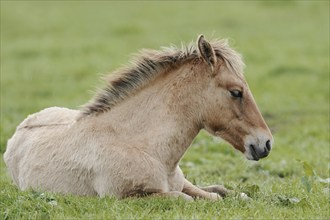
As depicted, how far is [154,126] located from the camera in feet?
28.0

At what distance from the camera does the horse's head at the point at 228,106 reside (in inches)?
335

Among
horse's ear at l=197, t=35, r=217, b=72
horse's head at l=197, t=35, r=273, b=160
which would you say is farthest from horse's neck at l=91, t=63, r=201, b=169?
horse's ear at l=197, t=35, r=217, b=72

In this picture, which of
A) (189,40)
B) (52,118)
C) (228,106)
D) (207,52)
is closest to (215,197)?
(228,106)

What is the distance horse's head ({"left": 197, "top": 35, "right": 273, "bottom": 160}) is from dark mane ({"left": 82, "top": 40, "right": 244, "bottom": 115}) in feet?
0.55

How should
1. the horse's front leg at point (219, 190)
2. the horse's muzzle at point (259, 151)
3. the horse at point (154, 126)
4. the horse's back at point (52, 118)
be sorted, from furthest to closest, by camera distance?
the horse's back at point (52, 118)
the horse's front leg at point (219, 190)
the horse's muzzle at point (259, 151)
the horse at point (154, 126)

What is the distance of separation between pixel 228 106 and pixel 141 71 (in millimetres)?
1060

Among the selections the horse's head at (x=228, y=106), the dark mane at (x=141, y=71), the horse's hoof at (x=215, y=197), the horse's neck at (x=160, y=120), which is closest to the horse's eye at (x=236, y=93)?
the horse's head at (x=228, y=106)

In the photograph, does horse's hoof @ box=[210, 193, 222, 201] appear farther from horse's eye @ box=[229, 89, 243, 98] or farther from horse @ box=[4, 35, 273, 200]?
horse's eye @ box=[229, 89, 243, 98]

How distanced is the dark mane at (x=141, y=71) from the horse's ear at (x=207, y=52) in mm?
176

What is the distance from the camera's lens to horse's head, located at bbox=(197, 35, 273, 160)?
8.51 metres

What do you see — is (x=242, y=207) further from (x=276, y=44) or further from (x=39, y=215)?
(x=276, y=44)

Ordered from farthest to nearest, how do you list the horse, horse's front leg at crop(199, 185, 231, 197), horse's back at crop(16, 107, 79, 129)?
1. horse's back at crop(16, 107, 79, 129)
2. horse's front leg at crop(199, 185, 231, 197)
3. the horse

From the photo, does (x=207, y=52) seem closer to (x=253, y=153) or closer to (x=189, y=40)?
(x=253, y=153)

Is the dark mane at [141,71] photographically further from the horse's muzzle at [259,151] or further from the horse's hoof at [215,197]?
the horse's hoof at [215,197]
